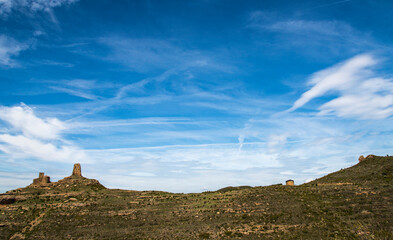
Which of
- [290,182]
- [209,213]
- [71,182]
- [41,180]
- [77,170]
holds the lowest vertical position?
[209,213]

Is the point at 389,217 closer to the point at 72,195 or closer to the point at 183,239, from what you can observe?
the point at 183,239

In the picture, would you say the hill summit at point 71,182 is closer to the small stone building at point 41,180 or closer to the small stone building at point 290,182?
the small stone building at point 41,180

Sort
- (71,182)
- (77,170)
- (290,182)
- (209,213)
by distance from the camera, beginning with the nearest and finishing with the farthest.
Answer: (209,213) → (71,182) → (290,182) → (77,170)

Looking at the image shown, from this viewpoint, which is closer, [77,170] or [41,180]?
[41,180]

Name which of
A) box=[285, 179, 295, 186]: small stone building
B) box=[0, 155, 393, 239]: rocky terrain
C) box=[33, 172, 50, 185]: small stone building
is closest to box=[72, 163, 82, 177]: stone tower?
box=[0, 155, 393, 239]: rocky terrain

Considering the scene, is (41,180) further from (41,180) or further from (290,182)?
(290,182)

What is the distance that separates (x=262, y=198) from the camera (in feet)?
160

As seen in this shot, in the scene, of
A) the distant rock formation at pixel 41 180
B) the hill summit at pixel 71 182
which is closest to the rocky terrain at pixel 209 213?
the hill summit at pixel 71 182

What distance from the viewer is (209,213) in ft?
143

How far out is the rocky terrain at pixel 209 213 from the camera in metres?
35.6

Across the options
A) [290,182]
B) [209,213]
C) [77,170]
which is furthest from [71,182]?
[290,182]

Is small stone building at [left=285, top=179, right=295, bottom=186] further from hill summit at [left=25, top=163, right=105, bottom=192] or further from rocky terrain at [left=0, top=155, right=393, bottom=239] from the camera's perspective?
hill summit at [left=25, top=163, right=105, bottom=192]

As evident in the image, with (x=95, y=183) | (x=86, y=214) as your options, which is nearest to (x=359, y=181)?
(x=86, y=214)

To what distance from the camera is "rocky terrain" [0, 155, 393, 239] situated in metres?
35.6
